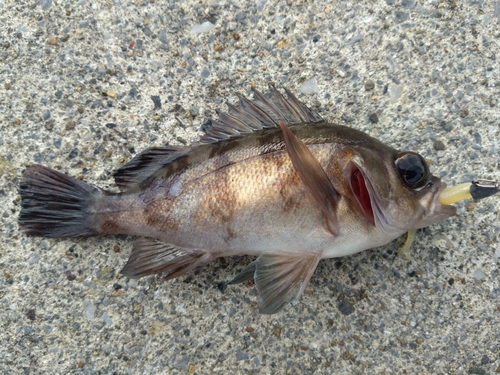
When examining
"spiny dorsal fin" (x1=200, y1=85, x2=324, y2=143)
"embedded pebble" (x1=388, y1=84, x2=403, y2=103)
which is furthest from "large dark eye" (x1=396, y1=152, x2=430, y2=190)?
"embedded pebble" (x1=388, y1=84, x2=403, y2=103)

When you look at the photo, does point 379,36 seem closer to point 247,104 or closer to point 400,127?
point 400,127

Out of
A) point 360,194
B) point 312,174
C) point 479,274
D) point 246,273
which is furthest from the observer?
point 479,274

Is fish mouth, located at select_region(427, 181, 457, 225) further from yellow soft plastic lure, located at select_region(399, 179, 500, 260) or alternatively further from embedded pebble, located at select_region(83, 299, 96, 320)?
embedded pebble, located at select_region(83, 299, 96, 320)

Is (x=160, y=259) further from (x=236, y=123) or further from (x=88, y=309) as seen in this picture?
(x=236, y=123)

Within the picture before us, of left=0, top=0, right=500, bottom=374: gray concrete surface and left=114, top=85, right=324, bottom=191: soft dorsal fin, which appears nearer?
left=114, top=85, right=324, bottom=191: soft dorsal fin

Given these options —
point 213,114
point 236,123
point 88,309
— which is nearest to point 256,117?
point 236,123

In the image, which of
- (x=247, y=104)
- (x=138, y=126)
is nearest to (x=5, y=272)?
(x=138, y=126)

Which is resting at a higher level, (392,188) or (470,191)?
(392,188)
